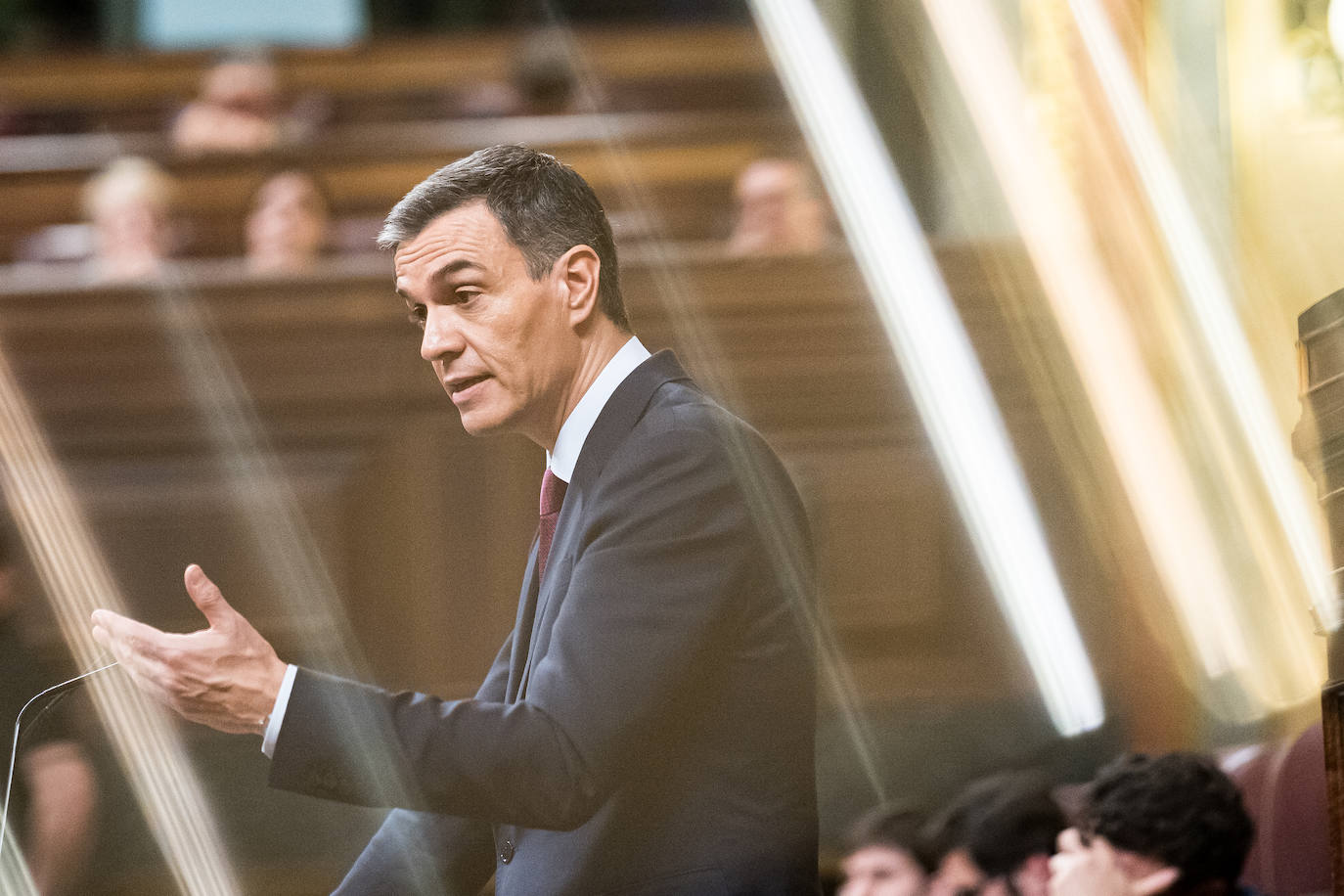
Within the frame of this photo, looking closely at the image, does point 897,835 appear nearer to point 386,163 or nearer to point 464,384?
point 464,384

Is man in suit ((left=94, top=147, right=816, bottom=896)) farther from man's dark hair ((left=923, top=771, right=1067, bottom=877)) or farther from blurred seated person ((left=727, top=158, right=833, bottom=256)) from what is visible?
blurred seated person ((left=727, top=158, right=833, bottom=256))

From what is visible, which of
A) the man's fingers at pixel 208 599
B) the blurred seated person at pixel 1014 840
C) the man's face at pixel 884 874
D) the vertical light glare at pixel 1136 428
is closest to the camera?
the man's fingers at pixel 208 599

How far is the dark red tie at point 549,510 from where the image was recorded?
4.69 ft

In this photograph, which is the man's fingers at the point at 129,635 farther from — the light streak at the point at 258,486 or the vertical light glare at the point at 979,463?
the vertical light glare at the point at 979,463

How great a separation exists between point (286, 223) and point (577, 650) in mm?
2361

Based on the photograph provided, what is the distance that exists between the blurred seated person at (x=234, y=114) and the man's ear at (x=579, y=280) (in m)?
2.62

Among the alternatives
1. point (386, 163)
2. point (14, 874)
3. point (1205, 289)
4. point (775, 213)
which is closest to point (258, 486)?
point (14, 874)

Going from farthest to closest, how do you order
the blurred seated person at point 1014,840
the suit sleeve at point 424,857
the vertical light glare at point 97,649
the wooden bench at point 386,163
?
1. the wooden bench at point 386,163
2. the vertical light glare at point 97,649
3. the blurred seated person at point 1014,840
4. the suit sleeve at point 424,857

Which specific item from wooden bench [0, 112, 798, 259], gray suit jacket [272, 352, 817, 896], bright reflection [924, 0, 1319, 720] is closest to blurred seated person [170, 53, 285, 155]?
wooden bench [0, 112, 798, 259]

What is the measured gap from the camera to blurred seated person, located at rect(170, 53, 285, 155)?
151 inches

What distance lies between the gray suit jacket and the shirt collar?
0.03 m

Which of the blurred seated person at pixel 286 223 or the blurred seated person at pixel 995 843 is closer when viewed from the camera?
the blurred seated person at pixel 995 843

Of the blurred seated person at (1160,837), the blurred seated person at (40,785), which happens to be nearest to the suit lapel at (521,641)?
the blurred seated person at (1160,837)

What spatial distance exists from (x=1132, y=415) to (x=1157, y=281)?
295mm
